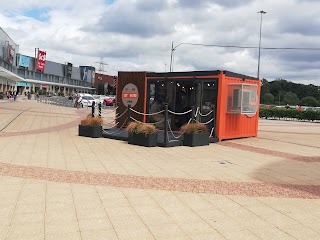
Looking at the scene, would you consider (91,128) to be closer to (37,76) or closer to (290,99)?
(290,99)

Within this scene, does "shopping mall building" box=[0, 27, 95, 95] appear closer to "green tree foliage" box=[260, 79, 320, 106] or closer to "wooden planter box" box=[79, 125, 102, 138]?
"wooden planter box" box=[79, 125, 102, 138]

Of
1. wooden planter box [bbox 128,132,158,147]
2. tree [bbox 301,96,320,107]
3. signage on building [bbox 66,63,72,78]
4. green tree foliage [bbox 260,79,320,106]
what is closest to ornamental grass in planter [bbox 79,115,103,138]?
wooden planter box [bbox 128,132,158,147]

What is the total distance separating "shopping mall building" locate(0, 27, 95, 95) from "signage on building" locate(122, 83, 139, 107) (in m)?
56.9

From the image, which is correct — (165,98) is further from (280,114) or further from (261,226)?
(280,114)

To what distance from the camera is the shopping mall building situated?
251 feet

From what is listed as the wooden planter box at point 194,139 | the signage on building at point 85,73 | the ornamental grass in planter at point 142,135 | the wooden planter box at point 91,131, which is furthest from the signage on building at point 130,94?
the signage on building at point 85,73

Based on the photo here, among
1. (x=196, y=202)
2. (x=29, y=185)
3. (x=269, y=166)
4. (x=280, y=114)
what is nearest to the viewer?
(x=196, y=202)

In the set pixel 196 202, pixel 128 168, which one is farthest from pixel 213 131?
pixel 196 202

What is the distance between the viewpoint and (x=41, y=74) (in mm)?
109750

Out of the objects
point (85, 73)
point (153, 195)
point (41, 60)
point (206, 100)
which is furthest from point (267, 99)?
point (153, 195)

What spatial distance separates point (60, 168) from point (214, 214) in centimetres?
387

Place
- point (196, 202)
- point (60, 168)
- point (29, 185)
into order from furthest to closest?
point (60, 168) → point (29, 185) → point (196, 202)

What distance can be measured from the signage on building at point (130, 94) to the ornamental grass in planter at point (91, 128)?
97.7 inches

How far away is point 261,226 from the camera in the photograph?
457 cm
